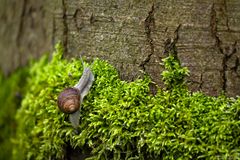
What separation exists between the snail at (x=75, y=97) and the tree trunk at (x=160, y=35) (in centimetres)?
12

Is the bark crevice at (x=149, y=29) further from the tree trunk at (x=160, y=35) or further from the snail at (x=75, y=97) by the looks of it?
the snail at (x=75, y=97)

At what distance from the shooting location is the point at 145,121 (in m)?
1.74

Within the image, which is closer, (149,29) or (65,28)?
(149,29)

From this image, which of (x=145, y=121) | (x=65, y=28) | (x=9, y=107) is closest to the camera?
(x=145, y=121)

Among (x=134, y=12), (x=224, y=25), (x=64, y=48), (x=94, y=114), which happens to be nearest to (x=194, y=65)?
(x=224, y=25)

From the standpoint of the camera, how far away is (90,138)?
72.2 inches

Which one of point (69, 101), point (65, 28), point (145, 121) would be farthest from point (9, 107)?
point (145, 121)

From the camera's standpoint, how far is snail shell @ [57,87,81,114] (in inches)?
69.5

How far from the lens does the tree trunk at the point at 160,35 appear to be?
1.75 metres

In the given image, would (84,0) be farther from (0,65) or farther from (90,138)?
(0,65)

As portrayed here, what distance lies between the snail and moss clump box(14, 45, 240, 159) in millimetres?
31

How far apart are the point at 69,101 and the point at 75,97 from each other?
3cm

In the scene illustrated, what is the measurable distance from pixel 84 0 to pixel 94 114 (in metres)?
0.47

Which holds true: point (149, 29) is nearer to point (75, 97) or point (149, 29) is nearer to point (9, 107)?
point (75, 97)
